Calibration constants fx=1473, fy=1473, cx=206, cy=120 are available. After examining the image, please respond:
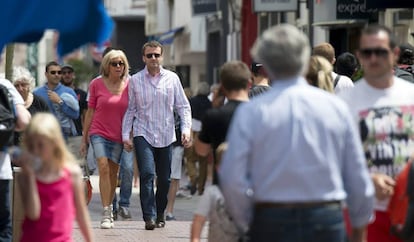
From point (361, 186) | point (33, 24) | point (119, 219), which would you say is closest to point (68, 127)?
point (119, 219)

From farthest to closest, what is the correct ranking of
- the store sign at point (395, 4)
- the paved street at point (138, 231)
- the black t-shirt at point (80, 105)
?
1. the store sign at point (395, 4)
2. the black t-shirt at point (80, 105)
3. the paved street at point (138, 231)

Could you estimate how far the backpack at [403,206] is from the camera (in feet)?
24.8

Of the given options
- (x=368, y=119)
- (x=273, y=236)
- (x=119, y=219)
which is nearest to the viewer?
(x=273, y=236)

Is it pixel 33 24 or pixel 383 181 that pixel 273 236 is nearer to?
pixel 383 181

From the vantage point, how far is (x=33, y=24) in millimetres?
8438

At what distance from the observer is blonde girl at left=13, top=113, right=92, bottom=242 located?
7578mm

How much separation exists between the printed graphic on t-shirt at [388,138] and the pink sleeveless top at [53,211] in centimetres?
167

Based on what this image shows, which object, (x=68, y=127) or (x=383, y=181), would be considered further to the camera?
(x=68, y=127)

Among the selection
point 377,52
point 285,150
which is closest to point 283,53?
point 285,150

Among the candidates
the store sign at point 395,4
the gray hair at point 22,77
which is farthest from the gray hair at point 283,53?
the store sign at point 395,4

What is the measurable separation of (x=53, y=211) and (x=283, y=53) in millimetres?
1635

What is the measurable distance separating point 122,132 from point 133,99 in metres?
0.36

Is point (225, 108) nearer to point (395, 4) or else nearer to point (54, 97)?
point (54, 97)

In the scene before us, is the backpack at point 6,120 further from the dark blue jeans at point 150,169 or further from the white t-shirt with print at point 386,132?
the dark blue jeans at point 150,169
